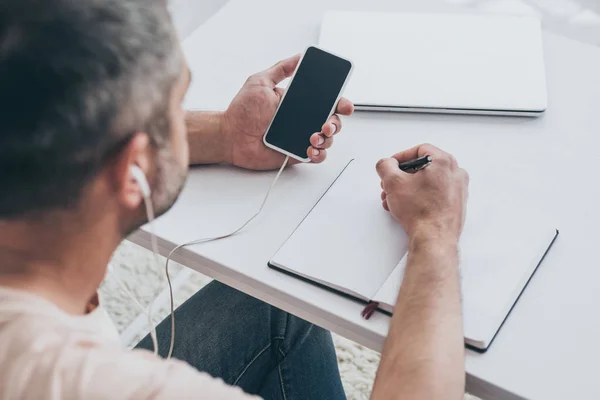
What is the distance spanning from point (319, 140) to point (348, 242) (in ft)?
0.48

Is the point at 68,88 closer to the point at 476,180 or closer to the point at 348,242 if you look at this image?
the point at 348,242

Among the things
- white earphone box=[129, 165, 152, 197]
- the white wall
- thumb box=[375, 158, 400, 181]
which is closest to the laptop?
thumb box=[375, 158, 400, 181]

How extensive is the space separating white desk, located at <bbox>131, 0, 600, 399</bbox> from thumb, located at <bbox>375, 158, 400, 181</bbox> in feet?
0.19

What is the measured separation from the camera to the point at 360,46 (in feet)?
3.42

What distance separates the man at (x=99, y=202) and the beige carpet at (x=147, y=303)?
692 mm

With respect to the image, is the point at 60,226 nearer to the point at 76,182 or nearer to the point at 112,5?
the point at 76,182

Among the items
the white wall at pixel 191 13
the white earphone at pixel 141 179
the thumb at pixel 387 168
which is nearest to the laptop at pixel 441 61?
the thumb at pixel 387 168

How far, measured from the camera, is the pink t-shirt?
56 cm

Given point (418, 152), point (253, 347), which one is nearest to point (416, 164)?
point (418, 152)

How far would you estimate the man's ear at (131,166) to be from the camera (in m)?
0.60

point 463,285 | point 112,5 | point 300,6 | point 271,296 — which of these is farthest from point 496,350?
point 300,6

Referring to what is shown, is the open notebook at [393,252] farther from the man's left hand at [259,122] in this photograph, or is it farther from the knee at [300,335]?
the knee at [300,335]

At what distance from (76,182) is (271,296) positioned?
31 cm

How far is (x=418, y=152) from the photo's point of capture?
2.87 ft
